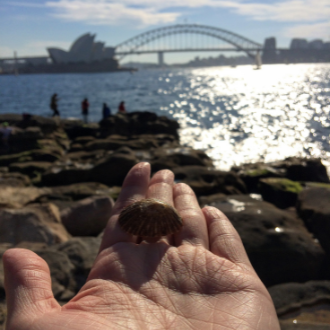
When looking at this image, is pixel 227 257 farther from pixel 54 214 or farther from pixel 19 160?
pixel 19 160

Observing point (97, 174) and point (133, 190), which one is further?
point (97, 174)

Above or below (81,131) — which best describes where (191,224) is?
above

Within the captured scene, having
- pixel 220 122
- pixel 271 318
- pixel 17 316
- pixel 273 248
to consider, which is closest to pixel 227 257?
pixel 271 318

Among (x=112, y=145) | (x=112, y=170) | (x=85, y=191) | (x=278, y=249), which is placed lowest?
(x=278, y=249)

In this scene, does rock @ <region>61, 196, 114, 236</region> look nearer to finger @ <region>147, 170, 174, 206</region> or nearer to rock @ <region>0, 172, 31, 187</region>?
rock @ <region>0, 172, 31, 187</region>

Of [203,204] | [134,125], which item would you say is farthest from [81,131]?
[203,204]

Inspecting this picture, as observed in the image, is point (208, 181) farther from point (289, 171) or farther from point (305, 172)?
point (305, 172)

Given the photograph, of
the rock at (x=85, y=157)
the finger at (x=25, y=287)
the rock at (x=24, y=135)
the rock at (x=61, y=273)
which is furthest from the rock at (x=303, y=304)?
the rock at (x=24, y=135)

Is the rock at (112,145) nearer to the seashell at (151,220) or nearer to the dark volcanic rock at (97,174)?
the dark volcanic rock at (97,174)
